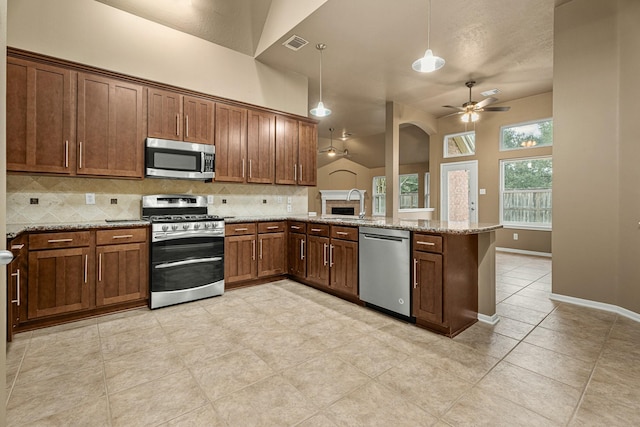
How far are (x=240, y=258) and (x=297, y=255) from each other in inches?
30.1

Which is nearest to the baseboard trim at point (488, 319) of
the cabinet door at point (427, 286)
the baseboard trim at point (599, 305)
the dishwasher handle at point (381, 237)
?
the cabinet door at point (427, 286)

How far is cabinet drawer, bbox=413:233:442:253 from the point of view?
2561 millimetres

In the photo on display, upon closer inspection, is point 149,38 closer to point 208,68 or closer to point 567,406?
point 208,68

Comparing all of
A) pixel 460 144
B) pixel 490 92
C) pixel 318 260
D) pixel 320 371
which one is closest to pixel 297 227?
pixel 318 260

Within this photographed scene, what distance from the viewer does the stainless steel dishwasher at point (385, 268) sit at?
2820mm

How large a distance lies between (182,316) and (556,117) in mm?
4655

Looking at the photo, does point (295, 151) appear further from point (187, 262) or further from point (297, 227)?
point (187, 262)

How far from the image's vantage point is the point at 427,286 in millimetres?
2656

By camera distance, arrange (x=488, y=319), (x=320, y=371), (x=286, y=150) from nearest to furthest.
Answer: (x=320, y=371) < (x=488, y=319) < (x=286, y=150)

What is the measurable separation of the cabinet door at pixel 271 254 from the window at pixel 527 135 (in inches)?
220

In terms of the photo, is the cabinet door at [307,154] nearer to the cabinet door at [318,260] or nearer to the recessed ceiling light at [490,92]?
the cabinet door at [318,260]

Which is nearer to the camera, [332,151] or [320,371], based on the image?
[320,371]

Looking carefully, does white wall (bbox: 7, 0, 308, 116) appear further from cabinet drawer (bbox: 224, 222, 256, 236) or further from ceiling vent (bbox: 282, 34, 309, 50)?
cabinet drawer (bbox: 224, 222, 256, 236)

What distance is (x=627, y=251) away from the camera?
9.93 ft
